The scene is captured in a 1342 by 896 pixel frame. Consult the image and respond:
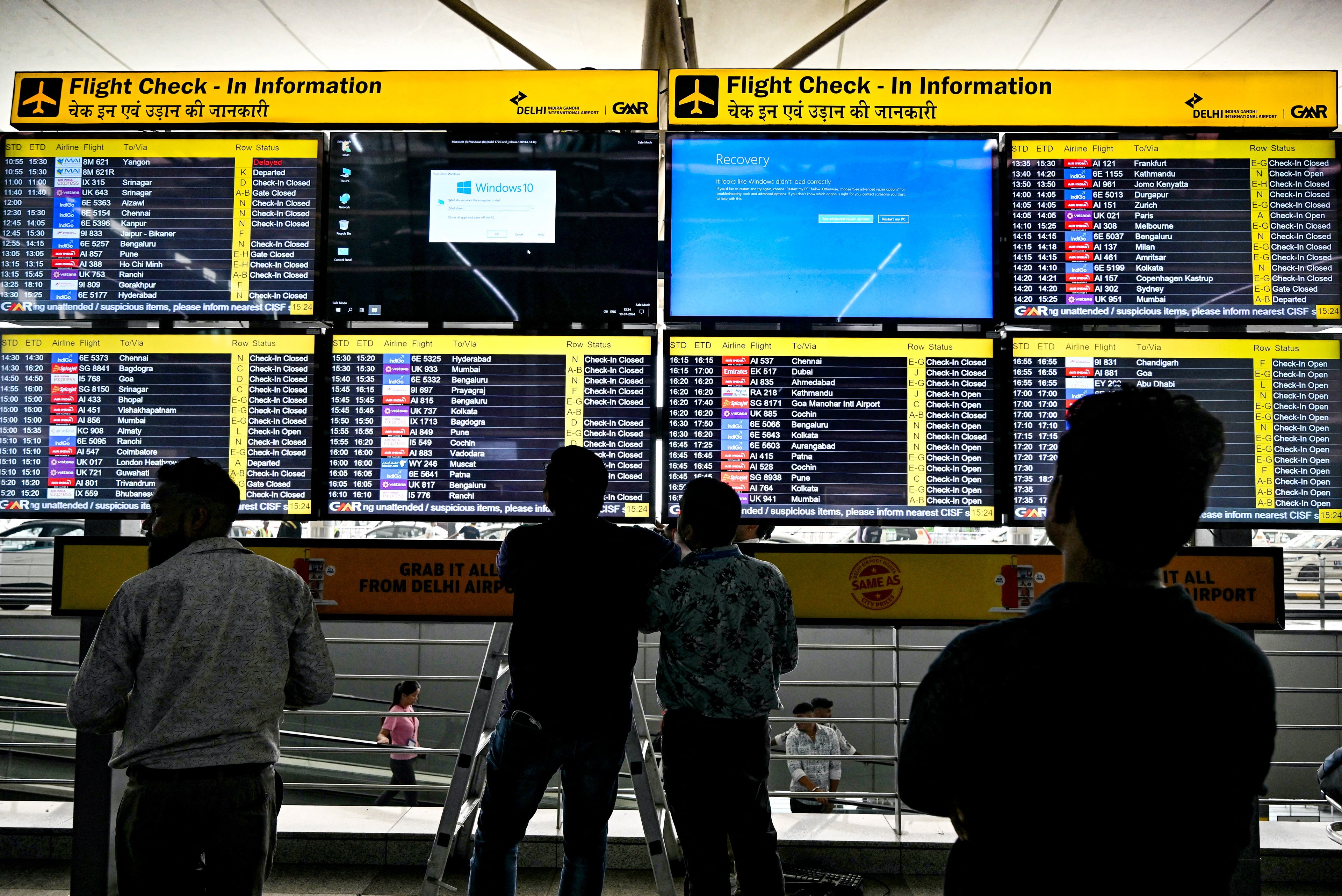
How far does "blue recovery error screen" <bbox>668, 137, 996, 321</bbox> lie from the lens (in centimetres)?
317

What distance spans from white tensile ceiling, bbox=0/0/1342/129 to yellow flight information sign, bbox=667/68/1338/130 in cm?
198

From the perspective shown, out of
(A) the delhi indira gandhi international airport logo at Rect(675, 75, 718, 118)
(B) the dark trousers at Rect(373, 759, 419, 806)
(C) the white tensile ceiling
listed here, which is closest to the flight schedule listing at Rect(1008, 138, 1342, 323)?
(A) the delhi indira gandhi international airport logo at Rect(675, 75, 718, 118)

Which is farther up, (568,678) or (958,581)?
(958,581)

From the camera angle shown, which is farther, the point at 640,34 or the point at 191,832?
the point at 640,34

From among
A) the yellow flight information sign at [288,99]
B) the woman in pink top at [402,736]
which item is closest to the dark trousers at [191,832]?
the yellow flight information sign at [288,99]

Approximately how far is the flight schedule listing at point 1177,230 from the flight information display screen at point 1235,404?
0.13 m

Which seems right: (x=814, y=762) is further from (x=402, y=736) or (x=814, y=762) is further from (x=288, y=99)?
(x=288, y=99)

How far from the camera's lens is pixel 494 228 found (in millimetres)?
3199

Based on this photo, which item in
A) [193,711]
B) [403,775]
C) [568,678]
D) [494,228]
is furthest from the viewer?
[403,775]

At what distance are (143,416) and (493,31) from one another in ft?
8.27

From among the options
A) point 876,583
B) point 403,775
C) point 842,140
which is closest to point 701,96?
point 842,140

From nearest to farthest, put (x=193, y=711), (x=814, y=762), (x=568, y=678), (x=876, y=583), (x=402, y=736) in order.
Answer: (x=193, y=711)
(x=568, y=678)
(x=876, y=583)
(x=814, y=762)
(x=402, y=736)

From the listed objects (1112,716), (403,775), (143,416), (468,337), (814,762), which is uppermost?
(468,337)

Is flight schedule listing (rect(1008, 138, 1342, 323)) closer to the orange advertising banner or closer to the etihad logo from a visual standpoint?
the etihad logo
